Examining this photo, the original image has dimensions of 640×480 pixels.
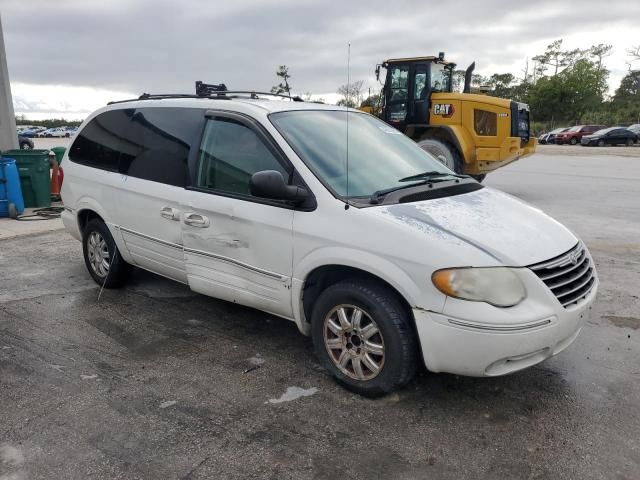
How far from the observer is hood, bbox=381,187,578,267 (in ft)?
9.27

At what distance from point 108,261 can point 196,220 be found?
5.27 ft

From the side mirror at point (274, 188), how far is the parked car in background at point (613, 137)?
36.5 metres

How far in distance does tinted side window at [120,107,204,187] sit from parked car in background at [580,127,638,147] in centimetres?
3611

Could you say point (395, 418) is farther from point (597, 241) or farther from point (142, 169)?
point (597, 241)

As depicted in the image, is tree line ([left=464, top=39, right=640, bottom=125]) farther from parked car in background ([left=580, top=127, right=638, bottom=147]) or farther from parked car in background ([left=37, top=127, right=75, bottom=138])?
parked car in background ([left=37, top=127, right=75, bottom=138])

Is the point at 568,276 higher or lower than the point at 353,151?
lower

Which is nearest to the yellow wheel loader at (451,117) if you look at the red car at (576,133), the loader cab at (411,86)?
the loader cab at (411,86)

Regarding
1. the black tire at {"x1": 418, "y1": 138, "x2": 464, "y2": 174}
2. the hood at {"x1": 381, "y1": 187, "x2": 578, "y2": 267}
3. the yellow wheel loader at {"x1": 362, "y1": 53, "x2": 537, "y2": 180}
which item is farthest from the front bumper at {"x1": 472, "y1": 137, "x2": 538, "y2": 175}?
the hood at {"x1": 381, "y1": 187, "x2": 578, "y2": 267}

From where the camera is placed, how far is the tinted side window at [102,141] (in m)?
4.68

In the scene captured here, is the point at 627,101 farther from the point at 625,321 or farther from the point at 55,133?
the point at 55,133

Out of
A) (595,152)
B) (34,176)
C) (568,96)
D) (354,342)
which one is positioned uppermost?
(568,96)

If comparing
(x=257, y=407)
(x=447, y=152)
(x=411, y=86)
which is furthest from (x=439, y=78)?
(x=257, y=407)

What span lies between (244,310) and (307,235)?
1579 millimetres

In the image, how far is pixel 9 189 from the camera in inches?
338
